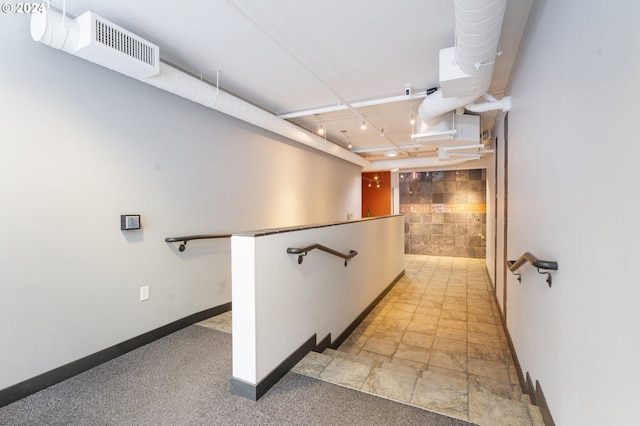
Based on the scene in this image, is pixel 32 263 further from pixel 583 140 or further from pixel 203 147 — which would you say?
pixel 583 140

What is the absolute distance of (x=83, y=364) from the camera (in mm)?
2264

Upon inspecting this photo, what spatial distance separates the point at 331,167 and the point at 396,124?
177 centimetres

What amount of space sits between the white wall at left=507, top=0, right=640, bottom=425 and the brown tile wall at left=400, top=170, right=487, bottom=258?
6.70 metres

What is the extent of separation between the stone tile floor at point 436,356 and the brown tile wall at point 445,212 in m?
2.58

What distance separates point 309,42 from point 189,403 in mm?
2801

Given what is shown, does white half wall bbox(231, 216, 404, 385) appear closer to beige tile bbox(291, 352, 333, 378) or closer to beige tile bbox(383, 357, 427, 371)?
beige tile bbox(291, 352, 333, 378)

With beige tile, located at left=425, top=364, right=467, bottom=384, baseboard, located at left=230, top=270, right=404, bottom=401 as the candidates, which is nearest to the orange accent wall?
baseboard, located at left=230, top=270, right=404, bottom=401

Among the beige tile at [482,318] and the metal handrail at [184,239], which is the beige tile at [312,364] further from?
the beige tile at [482,318]

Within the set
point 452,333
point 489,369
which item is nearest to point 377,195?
point 452,333

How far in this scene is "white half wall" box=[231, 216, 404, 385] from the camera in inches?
75.3

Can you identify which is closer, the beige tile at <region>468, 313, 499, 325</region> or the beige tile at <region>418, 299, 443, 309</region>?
the beige tile at <region>468, 313, 499, 325</region>

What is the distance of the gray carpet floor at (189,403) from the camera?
67.8 inches

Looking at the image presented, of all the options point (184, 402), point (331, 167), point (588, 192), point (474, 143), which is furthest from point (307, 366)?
point (331, 167)

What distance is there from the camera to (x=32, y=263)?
2021 mm
